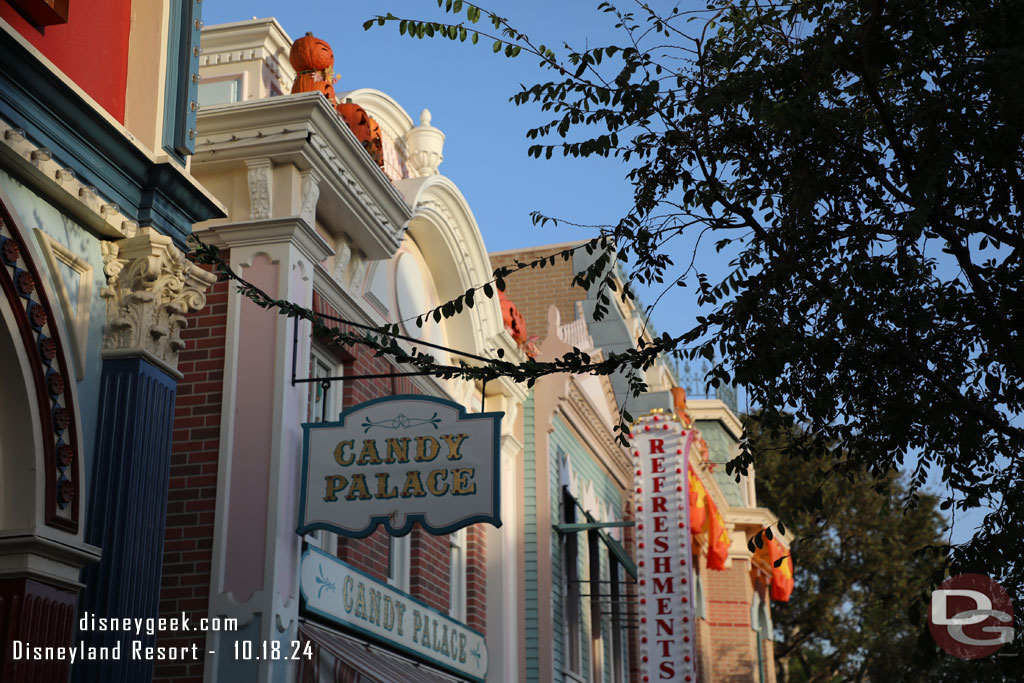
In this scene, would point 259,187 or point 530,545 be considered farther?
point 530,545

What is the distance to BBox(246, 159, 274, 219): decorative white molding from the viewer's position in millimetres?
11492

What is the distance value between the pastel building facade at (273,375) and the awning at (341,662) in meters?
0.02

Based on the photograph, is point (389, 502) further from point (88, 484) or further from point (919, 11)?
point (919, 11)

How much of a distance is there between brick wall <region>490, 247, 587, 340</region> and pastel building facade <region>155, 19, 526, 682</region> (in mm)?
11749

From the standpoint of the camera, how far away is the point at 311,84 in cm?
1230

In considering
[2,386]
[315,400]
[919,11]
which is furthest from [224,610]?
[919,11]

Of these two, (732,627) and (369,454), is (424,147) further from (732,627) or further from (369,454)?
(732,627)

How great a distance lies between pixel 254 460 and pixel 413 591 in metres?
3.72

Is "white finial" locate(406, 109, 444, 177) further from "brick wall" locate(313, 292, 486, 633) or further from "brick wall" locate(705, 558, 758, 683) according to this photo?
"brick wall" locate(705, 558, 758, 683)

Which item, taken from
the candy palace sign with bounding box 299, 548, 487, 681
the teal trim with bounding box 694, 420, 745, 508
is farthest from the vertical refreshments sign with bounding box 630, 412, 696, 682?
the teal trim with bounding box 694, 420, 745, 508

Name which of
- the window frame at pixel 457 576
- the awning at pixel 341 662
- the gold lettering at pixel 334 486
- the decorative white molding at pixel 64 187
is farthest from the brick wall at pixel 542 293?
the decorative white molding at pixel 64 187

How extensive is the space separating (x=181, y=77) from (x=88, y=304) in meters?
2.10

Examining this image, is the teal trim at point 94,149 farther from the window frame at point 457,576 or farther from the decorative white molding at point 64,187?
the window frame at point 457,576

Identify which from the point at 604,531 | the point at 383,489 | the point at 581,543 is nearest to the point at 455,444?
the point at 383,489
